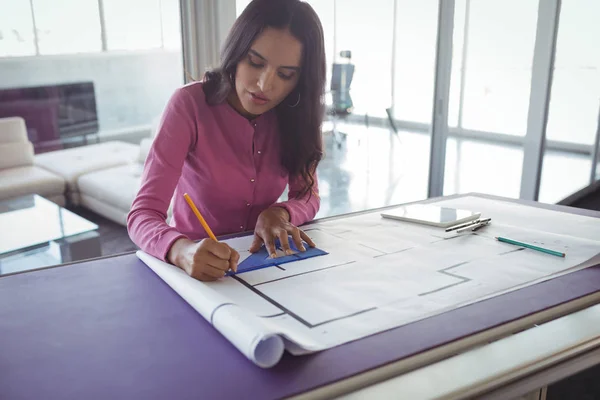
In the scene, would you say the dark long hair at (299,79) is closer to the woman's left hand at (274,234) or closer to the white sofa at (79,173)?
the woman's left hand at (274,234)

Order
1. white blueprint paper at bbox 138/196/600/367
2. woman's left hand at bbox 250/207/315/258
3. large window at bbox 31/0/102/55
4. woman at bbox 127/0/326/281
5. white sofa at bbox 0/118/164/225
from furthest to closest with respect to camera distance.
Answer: white sofa at bbox 0/118/164/225
large window at bbox 31/0/102/55
woman at bbox 127/0/326/281
woman's left hand at bbox 250/207/315/258
white blueprint paper at bbox 138/196/600/367

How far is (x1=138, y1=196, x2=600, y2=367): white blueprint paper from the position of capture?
734 millimetres

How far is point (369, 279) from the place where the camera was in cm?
92

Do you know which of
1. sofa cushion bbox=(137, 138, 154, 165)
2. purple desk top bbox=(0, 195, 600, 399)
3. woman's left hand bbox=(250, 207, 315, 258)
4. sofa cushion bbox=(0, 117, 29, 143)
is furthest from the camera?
sofa cushion bbox=(137, 138, 154, 165)

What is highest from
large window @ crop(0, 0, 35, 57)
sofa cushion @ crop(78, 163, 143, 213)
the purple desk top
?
large window @ crop(0, 0, 35, 57)

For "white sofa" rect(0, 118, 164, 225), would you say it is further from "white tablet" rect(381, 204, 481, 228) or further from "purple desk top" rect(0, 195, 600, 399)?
"purple desk top" rect(0, 195, 600, 399)

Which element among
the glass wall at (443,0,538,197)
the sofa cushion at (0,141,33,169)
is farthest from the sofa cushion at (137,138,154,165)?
the glass wall at (443,0,538,197)

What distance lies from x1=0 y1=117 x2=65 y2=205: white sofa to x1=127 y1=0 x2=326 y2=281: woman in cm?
166

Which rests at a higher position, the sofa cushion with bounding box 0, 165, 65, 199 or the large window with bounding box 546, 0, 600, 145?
the large window with bounding box 546, 0, 600, 145

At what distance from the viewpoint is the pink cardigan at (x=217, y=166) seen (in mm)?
1237

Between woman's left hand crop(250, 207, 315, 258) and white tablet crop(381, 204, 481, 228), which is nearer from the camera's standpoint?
woman's left hand crop(250, 207, 315, 258)

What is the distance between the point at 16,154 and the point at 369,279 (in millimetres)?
2470

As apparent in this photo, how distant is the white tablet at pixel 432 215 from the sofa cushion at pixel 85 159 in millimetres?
2217

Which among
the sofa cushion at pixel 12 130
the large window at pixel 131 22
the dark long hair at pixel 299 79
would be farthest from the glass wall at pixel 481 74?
the dark long hair at pixel 299 79
